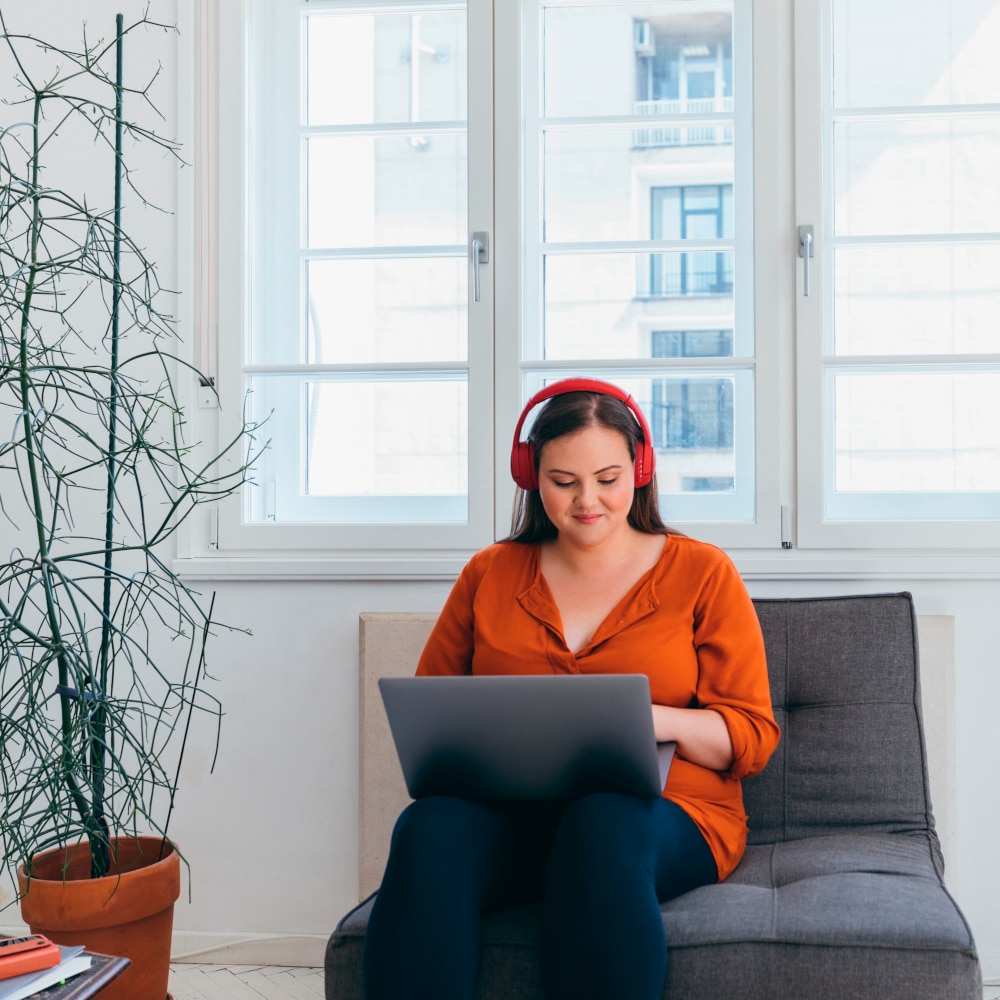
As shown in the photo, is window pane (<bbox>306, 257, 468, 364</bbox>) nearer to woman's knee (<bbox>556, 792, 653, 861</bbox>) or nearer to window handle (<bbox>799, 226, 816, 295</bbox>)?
window handle (<bbox>799, 226, 816, 295</bbox>)

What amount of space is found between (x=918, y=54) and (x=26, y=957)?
2297 mm

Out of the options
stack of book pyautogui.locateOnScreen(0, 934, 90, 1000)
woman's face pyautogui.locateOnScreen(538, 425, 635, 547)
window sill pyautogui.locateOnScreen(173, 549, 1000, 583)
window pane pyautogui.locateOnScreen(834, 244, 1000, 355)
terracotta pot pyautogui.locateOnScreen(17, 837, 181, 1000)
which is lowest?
terracotta pot pyautogui.locateOnScreen(17, 837, 181, 1000)

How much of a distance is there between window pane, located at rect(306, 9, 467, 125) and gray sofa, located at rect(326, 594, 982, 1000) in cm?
133

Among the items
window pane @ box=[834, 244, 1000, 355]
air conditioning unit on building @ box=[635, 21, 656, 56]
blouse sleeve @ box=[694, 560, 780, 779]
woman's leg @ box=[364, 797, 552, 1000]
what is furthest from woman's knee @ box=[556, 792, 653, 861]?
air conditioning unit on building @ box=[635, 21, 656, 56]

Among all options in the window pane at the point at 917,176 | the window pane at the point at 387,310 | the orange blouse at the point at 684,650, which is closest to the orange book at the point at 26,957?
the orange blouse at the point at 684,650

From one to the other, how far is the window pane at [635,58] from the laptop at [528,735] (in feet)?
4.82

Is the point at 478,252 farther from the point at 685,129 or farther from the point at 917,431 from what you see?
the point at 917,431

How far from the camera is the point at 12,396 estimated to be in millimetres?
2316

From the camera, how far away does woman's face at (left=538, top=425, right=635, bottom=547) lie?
66.7 inches

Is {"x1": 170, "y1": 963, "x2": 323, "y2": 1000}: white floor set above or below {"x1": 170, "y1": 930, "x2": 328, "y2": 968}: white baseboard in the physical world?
below

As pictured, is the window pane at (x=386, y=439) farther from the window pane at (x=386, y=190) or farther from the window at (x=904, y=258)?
the window at (x=904, y=258)

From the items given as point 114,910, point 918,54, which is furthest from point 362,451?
point 918,54

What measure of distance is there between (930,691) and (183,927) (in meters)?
1.66

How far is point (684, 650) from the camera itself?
164 cm
